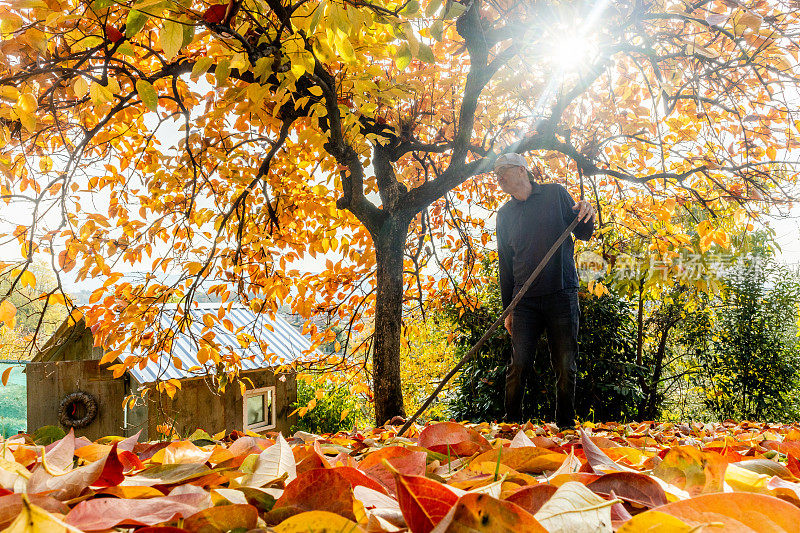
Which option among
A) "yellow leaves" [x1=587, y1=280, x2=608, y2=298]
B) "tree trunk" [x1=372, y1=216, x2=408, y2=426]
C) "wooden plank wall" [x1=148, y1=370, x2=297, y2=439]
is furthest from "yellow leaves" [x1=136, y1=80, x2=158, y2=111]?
"wooden plank wall" [x1=148, y1=370, x2=297, y2=439]

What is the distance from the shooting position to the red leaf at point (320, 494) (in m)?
0.46

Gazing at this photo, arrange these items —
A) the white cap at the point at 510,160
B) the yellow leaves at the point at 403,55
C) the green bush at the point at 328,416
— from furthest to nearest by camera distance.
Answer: the green bush at the point at 328,416 → the white cap at the point at 510,160 → the yellow leaves at the point at 403,55

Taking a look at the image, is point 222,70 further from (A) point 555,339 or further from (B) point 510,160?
(A) point 555,339

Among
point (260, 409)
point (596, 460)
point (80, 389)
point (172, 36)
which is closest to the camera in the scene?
point (596, 460)

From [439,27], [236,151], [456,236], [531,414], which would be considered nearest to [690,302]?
[531,414]

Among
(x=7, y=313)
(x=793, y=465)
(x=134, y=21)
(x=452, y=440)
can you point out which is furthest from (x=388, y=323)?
(x=793, y=465)

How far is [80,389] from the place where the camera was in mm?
8445

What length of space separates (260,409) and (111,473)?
1030 cm

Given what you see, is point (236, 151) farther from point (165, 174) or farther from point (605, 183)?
point (605, 183)

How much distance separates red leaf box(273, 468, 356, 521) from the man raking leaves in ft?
8.62

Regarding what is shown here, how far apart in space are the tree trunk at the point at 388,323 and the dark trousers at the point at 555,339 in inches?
29.0

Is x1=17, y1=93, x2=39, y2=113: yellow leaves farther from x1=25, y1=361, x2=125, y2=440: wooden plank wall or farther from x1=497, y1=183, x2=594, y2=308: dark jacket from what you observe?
x1=25, y1=361, x2=125, y2=440: wooden plank wall

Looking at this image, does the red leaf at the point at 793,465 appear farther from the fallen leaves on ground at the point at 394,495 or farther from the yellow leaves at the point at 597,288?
the yellow leaves at the point at 597,288

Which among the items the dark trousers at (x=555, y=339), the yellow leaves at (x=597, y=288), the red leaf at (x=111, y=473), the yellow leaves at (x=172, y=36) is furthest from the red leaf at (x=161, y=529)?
A: the yellow leaves at (x=597, y=288)
